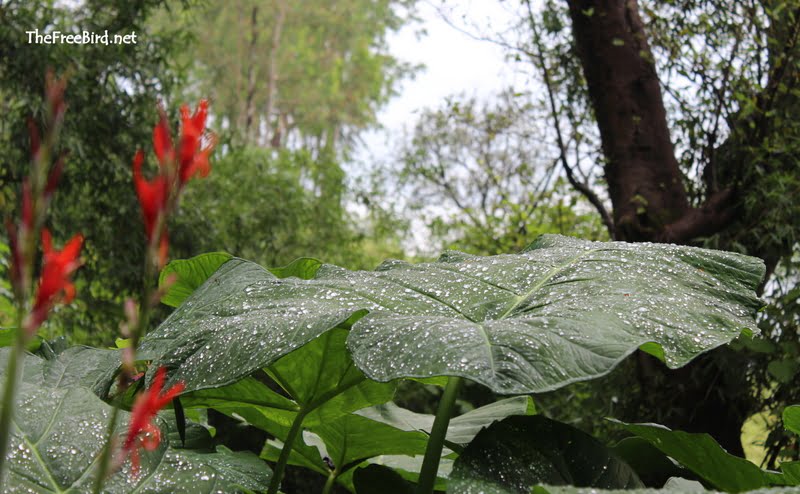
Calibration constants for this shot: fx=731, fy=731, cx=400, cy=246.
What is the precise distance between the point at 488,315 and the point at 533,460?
0.11 meters

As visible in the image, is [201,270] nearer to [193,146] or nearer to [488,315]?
[488,315]

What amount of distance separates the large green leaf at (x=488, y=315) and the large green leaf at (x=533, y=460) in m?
0.08

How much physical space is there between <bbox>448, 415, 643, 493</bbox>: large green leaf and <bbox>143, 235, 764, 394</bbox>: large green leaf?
0.08 m

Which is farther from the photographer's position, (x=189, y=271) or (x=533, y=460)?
(x=189, y=271)

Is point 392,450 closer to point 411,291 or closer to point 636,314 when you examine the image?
point 411,291

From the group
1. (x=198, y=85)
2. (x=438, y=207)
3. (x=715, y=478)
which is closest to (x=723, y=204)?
(x=715, y=478)

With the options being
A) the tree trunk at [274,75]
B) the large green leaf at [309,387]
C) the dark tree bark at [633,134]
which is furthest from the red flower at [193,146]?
the tree trunk at [274,75]

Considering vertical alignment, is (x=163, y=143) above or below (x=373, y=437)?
above

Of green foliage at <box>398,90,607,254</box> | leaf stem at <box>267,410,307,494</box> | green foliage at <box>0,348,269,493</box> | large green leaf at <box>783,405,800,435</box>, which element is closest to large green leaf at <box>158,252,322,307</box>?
leaf stem at <box>267,410,307,494</box>

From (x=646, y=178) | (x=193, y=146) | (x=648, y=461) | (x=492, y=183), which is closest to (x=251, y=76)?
(x=492, y=183)

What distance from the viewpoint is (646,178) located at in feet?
9.07

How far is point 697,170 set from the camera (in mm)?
2982

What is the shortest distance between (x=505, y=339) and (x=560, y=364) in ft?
0.12

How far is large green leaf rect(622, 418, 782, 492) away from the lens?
2.05 ft
